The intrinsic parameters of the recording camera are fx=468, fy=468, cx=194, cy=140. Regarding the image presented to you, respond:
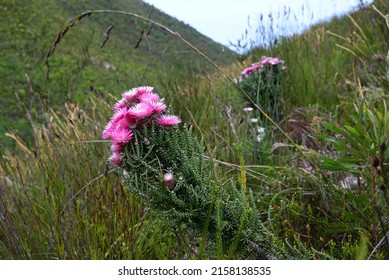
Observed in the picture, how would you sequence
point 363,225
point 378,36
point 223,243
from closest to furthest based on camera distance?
point 223,243, point 363,225, point 378,36

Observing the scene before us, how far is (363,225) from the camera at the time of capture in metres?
1.78

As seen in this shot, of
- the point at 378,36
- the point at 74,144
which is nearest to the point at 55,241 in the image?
the point at 74,144

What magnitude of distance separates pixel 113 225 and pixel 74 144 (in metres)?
0.98

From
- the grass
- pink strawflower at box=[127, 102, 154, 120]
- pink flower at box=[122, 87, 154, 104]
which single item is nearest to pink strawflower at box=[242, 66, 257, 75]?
the grass

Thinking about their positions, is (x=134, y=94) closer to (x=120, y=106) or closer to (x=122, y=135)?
(x=120, y=106)

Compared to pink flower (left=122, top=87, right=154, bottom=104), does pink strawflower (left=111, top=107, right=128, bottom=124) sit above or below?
below

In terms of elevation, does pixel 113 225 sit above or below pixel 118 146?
below

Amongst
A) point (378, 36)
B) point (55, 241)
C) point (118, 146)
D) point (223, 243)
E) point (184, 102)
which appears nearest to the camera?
point (118, 146)

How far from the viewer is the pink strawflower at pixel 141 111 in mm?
1303

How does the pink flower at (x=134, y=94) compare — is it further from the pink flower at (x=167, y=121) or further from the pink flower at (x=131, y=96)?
the pink flower at (x=167, y=121)

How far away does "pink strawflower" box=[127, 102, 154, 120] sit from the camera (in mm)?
1303

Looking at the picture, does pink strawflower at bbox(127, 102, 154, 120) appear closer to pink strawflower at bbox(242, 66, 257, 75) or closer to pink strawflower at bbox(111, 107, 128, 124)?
pink strawflower at bbox(111, 107, 128, 124)

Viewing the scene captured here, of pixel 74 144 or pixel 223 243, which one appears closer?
pixel 223 243

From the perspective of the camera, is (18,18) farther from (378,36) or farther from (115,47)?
(378,36)
